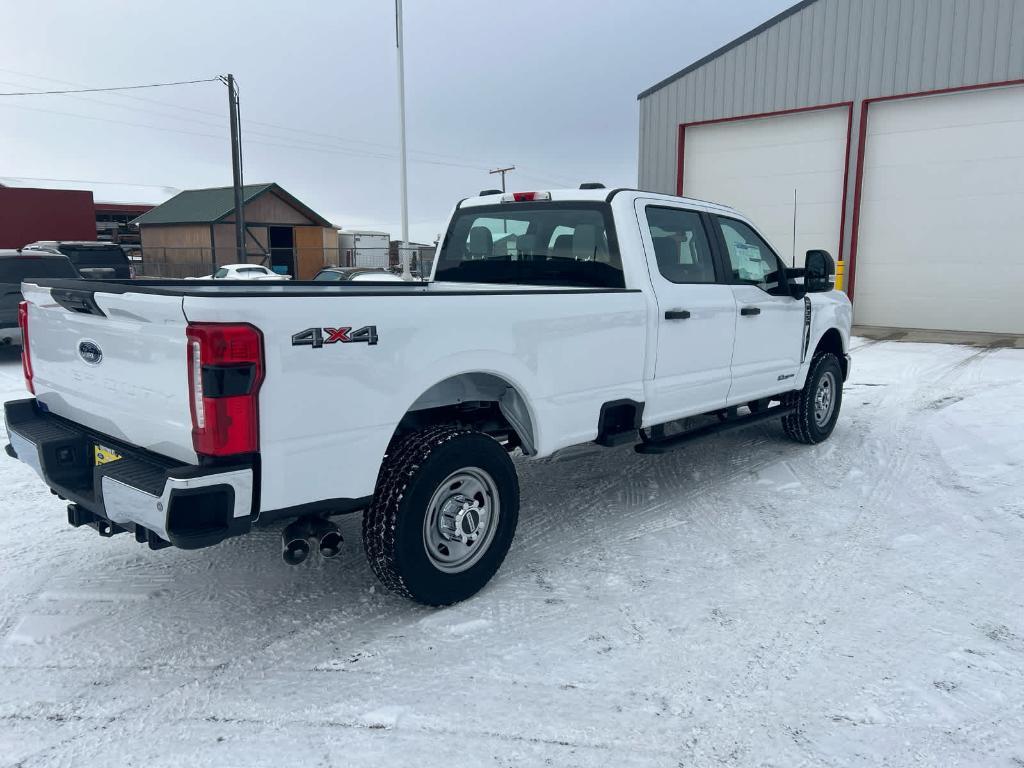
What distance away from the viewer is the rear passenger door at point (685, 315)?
4953 mm

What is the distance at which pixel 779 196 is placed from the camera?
64.3 ft

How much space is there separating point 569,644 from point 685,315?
2.34 m

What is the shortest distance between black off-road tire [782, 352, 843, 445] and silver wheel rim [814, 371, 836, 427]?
0.03 meters

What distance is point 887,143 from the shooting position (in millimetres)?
17906

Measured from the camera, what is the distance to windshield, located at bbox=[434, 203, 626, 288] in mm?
5043

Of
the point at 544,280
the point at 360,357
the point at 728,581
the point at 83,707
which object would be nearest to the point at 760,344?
the point at 544,280

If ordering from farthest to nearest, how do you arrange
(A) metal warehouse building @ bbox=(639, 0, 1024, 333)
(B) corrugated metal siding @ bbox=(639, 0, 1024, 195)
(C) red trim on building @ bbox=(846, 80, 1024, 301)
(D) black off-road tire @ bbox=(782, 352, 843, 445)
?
(C) red trim on building @ bbox=(846, 80, 1024, 301) < (A) metal warehouse building @ bbox=(639, 0, 1024, 333) < (B) corrugated metal siding @ bbox=(639, 0, 1024, 195) < (D) black off-road tire @ bbox=(782, 352, 843, 445)

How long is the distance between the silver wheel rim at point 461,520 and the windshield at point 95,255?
74.0ft

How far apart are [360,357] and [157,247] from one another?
41370 millimetres

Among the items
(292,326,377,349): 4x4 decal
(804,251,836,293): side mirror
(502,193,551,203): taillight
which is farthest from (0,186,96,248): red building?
(292,326,377,349): 4x4 decal

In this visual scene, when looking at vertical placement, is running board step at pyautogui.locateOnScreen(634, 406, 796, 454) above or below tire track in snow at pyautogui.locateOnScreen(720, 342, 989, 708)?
above

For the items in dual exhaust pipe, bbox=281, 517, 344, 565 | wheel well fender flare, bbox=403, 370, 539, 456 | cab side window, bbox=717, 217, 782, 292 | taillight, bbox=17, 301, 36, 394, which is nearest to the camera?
dual exhaust pipe, bbox=281, 517, 344, 565

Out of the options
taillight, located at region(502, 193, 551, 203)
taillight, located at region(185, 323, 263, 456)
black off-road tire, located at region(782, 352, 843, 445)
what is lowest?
black off-road tire, located at region(782, 352, 843, 445)

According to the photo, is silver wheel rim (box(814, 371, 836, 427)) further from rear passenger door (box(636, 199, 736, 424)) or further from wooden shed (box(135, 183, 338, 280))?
wooden shed (box(135, 183, 338, 280))
